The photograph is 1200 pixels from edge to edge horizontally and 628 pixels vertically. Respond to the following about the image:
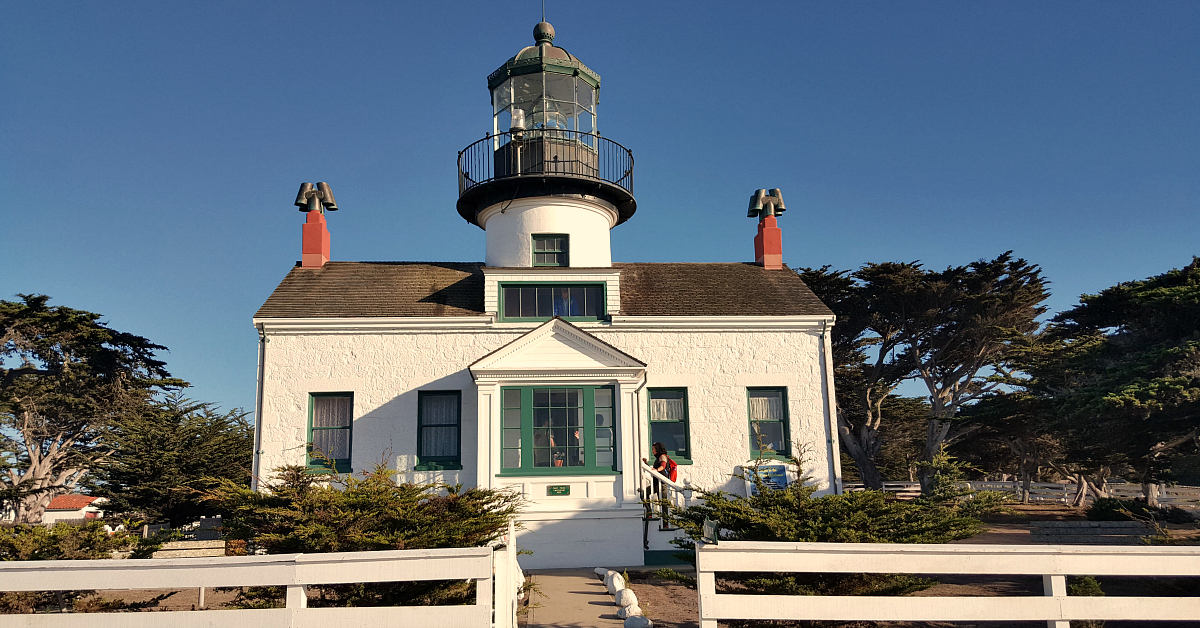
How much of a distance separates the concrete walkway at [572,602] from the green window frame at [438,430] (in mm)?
3607

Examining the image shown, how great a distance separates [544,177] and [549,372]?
5494 millimetres

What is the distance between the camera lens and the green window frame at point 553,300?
17109mm

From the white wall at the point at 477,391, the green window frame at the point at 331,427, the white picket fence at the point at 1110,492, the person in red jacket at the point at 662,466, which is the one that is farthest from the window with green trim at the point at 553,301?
the white picket fence at the point at 1110,492

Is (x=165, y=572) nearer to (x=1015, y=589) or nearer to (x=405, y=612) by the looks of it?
(x=405, y=612)

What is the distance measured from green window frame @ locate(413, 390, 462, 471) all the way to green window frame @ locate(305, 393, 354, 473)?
1.35 meters

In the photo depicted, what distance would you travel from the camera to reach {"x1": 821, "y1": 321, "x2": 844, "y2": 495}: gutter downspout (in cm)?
1648

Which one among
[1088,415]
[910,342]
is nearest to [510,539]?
[1088,415]

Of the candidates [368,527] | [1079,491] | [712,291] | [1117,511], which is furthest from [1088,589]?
[1079,491]

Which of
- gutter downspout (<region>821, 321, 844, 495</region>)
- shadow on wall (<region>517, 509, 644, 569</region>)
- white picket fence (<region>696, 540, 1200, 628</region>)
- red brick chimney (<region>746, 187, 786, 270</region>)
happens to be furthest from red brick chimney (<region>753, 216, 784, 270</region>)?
white picket fence (<region>696, 540, 1200, 628</region>)

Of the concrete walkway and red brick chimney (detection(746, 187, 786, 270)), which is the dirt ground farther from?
red brick chimney (detection(746, 187, 786, 270))

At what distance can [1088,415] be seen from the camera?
67.7 feet

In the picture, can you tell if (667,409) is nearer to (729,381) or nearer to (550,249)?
(729,381)

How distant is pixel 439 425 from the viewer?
16.2 metres

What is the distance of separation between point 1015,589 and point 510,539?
269 inches
